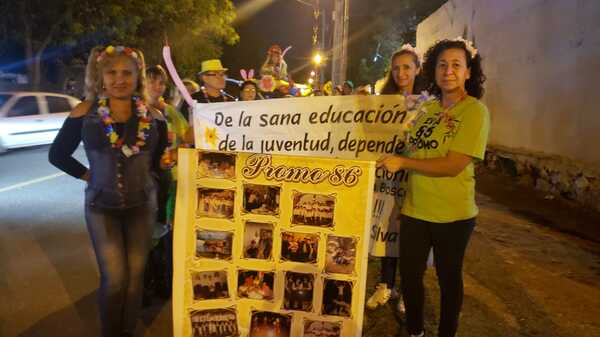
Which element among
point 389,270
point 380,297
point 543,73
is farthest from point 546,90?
point 380,297

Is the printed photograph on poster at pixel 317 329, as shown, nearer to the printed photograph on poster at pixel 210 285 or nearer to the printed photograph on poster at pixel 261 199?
the printed photograph on poster at pixel 210 285

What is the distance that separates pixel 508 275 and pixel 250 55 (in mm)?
42701

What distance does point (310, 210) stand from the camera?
2562mm

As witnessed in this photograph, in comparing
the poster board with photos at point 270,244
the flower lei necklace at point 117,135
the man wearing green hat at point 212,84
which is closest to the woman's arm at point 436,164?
the poster board with photos at point 270,244

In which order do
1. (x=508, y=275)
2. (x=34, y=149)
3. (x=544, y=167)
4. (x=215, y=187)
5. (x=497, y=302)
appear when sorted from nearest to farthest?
(x=215, y=187) < (x=497, y=302) < (x=508, y=275) < (x=544, y=167) < (x=34, y=149)

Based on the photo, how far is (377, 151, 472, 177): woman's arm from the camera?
253 cm

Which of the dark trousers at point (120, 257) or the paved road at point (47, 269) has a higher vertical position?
the dark trousers at point (120, 257)

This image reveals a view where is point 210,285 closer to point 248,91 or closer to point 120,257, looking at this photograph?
point 120,257

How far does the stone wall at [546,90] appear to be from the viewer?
311 inches

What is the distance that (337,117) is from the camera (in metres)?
3.03

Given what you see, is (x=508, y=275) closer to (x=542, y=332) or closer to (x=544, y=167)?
(x=542, y=332)

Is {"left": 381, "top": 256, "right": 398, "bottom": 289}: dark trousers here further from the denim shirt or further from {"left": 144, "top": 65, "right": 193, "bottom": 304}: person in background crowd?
the denim shirt

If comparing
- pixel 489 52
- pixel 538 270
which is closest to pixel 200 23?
pixel 489 52

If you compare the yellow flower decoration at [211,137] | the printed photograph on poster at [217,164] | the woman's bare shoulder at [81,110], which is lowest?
the printed photograph on poster at [217,164]
